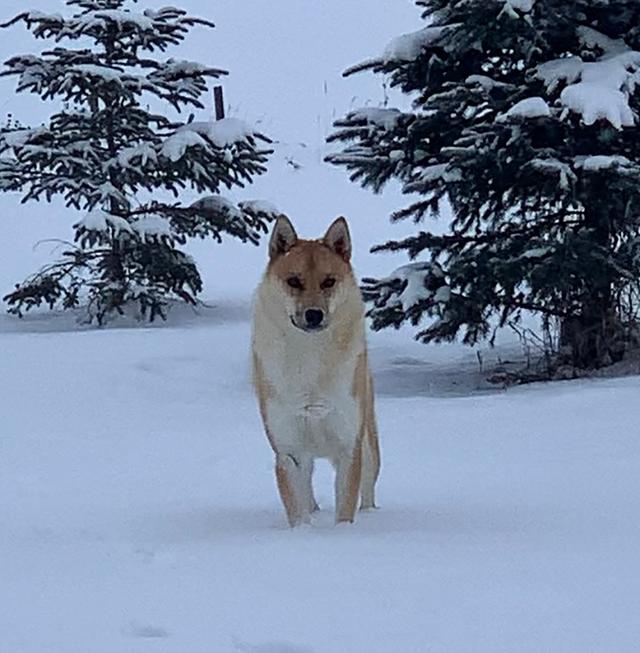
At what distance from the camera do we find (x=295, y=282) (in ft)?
13.4

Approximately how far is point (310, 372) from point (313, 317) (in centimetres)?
19

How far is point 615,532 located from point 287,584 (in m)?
1.21

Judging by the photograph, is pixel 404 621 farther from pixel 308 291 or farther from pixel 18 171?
pixel 18 171

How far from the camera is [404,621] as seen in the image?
2.57 m

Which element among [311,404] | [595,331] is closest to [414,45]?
[595,331]

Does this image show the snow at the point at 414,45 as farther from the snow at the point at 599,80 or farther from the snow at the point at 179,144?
the snow at the point at 179,144

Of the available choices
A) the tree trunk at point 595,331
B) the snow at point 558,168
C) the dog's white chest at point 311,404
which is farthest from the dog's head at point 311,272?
the tree trunk at point 595,331

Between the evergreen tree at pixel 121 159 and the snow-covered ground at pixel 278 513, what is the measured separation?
65 cm

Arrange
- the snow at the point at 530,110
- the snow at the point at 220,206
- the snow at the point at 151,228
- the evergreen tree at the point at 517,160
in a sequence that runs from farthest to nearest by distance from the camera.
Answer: the snow at the point at 220,206 < the snow at the point at 151,228 < the evergreen tree at the point at 517,160 < the snow at the point at 530,110

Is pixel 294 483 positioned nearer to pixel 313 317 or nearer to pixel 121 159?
pixel 313 317

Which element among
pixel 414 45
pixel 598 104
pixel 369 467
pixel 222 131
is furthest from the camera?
pixel 222 131

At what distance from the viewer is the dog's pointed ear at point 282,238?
14.0 feet

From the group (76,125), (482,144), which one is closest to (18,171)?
(76,125)

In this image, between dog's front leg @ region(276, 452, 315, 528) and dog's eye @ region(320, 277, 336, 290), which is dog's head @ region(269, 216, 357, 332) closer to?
→ dog's eye @ region(320, 277, 336, 290)
